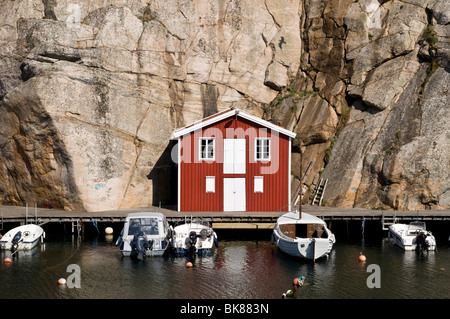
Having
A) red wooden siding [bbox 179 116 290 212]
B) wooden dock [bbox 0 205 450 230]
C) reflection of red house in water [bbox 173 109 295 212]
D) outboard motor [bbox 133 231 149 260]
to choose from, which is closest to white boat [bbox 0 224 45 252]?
wooden dock [bbox 0 205 450 230]

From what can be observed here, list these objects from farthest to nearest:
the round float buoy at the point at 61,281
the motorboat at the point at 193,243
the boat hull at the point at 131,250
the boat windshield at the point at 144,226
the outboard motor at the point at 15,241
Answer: the outboard motor at the point at 15,241 < the boat windshield at the point at 144,226 < the motorboat at the point at 193,243 < the boat hull at the point at 131,250 < the round float buoy at the point at 61,281

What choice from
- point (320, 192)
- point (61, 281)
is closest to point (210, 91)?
point (320, 192)

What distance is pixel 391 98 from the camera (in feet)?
146

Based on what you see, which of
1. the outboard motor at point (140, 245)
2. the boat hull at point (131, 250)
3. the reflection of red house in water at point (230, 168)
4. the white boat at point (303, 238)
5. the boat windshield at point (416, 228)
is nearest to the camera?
the white boat at point (303, 238)

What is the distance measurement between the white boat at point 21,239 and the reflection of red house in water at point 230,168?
11.4 metres

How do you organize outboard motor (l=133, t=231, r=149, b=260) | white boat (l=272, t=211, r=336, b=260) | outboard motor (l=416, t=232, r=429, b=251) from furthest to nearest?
outboard motor (l=416, t=232, r=429, b=251)
outboard motor (l=133, t=231, r=149, b=260)
white boat (l=272, t=211, r=336, b=260)

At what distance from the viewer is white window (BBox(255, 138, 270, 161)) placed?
40094 millimetres

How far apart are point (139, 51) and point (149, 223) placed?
20711 millimetres

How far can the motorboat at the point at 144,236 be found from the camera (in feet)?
97.7

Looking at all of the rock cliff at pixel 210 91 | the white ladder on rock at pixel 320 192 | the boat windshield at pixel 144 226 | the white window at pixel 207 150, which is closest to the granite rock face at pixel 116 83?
the rock cliff at pixel 210 91

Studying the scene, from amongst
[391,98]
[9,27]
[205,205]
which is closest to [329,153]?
[391,98]

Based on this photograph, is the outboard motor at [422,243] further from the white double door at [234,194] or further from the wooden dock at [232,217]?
the white double door at [234,194]

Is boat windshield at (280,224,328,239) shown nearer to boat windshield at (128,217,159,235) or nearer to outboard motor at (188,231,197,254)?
outboard motor at (188,231,197,254)

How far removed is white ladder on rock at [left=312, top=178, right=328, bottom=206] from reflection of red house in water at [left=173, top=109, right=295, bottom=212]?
172 inches
